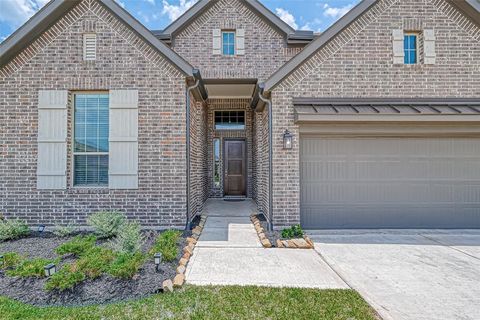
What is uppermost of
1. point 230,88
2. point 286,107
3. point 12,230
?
point 230,88

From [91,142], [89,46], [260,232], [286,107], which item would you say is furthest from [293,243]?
[89,46]

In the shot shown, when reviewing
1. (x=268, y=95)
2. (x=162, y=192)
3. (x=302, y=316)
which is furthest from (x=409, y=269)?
(x=162, y=192)

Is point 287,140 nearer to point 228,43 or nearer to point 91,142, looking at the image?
point 91,142

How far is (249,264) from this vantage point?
445cm

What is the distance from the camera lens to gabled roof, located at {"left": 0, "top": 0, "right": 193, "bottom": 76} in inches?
237

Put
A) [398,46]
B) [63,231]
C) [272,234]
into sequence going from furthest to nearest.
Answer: [398,46] → [272,234] → [63,231]

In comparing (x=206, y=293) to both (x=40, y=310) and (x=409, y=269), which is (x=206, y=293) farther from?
(x=409, y=269)

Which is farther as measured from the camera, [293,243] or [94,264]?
[293,243]

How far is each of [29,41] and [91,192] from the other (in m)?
3.76

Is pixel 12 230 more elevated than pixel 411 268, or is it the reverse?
pixel 12 230

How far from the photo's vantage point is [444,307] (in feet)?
10.5

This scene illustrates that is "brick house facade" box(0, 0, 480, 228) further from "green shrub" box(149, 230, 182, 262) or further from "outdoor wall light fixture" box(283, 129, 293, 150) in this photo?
"green shrub" box(149, 230, 182, 262)

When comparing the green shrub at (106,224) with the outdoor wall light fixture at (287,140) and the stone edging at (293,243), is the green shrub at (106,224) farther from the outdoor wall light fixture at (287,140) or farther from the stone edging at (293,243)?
the outdoor wall light fixture at (287,140)

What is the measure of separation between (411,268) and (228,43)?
8.49 meters
